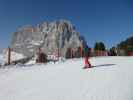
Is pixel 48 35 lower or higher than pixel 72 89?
higher

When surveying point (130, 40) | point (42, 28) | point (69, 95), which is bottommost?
point (69, 95)

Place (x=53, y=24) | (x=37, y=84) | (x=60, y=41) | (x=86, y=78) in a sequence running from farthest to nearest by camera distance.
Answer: (x=53, y=24)
(x=60, y=41)
(x=86, y=78)
(x=37, y=84)

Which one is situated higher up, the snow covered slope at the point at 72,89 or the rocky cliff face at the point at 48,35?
the rocky cliff face at the point at 48,35

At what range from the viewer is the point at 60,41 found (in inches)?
5389

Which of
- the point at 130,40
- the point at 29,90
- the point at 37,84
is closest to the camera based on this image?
the point at 29,90

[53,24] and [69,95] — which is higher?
[53,24]

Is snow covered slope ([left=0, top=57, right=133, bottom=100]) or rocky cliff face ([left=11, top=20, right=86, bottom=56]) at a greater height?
rocky cliff face ([left=11, top=20, right=86, bottom=56])

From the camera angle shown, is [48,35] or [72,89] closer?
[72,89]

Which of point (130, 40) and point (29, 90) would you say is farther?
point (130, 40)

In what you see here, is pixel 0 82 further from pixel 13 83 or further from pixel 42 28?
pixel 42 28

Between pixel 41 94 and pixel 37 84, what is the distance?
5.40ft

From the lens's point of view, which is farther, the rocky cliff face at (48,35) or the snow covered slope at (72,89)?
the rocky cliff face at (48,35)

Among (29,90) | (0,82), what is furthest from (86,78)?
(0,82)

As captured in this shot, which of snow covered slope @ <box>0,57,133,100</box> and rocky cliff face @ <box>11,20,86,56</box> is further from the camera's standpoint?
rocky cliff face @ <box>11,20,86,56</box>
